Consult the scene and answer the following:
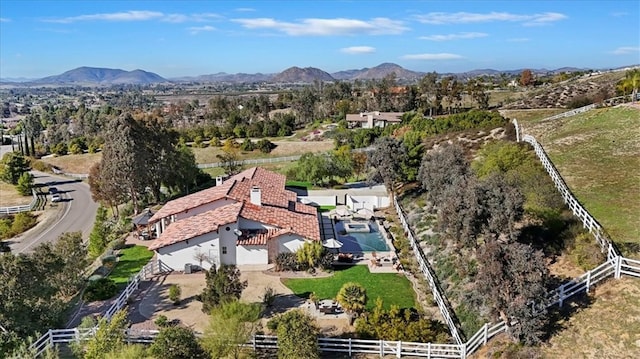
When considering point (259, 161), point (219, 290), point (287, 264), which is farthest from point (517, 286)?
point (259, 161)

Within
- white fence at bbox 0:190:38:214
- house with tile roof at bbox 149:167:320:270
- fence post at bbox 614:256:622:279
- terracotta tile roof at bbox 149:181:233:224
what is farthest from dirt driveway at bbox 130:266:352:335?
white fence at bbox 0:190:38:214

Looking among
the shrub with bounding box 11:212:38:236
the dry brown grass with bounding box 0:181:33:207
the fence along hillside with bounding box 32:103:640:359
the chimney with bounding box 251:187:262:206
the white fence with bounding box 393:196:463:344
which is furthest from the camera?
the dry brown grass with bounding box 0:181:33:207

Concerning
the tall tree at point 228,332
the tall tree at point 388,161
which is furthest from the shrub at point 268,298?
the tall tree at point 388,161

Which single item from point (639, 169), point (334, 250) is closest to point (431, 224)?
point (334, 250)

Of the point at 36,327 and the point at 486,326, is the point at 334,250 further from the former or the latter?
the point at 36,327

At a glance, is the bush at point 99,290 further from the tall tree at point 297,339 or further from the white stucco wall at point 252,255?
the tall tree at point 297,339

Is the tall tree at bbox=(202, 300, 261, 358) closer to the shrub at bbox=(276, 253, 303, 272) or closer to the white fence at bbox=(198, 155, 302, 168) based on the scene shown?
the shrub at bbox=(276, 253, 303, 272)
